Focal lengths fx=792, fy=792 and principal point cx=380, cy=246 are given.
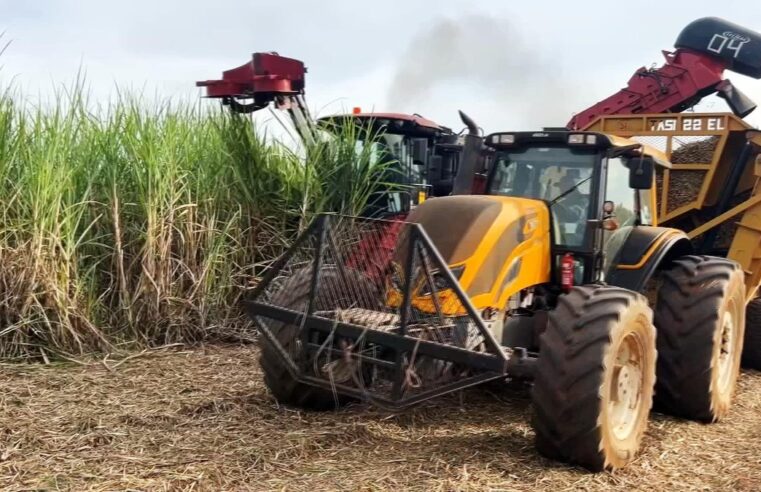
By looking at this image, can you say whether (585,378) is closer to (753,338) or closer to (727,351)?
(727,351)

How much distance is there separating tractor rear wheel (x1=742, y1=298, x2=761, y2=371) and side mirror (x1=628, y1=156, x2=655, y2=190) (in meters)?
2.38

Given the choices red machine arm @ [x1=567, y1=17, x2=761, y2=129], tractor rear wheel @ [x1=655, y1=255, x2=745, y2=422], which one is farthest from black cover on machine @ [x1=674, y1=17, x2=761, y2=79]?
tractor rear wheel @ [x1=655, y1=255, x2=745, y2=422]

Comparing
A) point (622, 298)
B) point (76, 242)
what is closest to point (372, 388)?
point (622, 298)

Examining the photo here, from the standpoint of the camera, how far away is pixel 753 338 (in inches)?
250

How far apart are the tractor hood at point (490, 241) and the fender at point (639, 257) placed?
588 mm

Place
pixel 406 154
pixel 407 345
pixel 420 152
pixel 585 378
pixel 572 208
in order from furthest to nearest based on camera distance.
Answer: pixel 406 154 → pixel 420 152 → pixel 572 208 → pixel 407 345 → pixel 585 378

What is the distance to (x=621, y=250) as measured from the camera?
5.06 metres

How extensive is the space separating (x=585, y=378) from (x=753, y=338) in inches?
135

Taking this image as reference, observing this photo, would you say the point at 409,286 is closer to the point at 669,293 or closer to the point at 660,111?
the point at 669,293

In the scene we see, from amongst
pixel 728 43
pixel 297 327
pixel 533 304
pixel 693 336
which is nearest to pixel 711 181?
pixel 728 43

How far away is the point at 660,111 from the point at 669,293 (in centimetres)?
372

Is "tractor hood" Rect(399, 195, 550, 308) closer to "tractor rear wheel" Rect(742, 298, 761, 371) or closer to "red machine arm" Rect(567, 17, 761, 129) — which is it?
"tractor rear wheel" Rect(742, 298, 761, 371)

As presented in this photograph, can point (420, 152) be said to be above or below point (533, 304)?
above

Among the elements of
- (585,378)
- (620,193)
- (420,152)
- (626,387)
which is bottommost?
(626,387)
